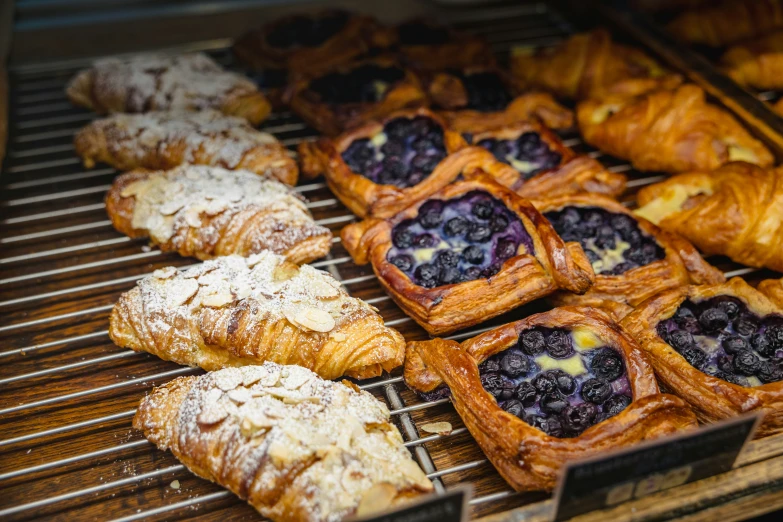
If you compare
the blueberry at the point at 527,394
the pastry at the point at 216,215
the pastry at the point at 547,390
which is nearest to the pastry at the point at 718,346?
the pastry at the point at 547,390

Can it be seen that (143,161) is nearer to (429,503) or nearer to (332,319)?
(332,319)

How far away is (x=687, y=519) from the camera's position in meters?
2.08

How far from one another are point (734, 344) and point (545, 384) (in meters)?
0.70

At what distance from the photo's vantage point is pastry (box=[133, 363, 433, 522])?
207cm

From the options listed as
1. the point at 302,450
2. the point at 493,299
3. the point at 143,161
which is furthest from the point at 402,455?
the point at 143,161

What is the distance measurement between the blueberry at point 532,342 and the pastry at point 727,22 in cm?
280

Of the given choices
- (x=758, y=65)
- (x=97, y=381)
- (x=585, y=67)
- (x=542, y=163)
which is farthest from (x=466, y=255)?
(x=758, y=65)

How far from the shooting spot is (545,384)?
7.79 ft

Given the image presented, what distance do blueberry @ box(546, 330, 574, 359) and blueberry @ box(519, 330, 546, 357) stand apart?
2cm

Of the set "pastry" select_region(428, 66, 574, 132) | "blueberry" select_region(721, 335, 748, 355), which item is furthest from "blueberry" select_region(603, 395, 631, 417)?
"pastry" select_region(428, 66, 574, 132)

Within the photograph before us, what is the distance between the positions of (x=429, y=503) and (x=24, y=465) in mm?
1479

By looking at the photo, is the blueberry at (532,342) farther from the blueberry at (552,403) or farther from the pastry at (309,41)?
the pastry at (309,41)

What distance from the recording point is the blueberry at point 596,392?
7.72ft

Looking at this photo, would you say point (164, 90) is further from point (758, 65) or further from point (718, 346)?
point (758, 65)
